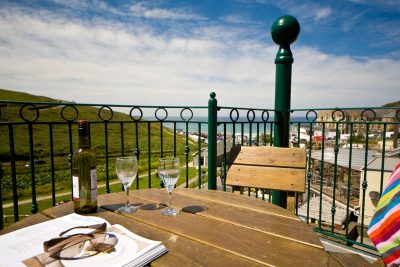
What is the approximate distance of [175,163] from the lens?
1082mm

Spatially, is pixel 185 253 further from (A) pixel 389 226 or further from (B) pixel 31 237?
(A) pixel 389 226

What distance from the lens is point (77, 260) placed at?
626 mm

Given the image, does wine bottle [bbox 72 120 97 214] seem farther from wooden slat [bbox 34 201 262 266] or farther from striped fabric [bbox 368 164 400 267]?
striped fabric [bbox 368 164 400 267]

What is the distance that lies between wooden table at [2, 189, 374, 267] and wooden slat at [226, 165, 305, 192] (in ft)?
1.61

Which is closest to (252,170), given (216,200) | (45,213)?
(216,200)

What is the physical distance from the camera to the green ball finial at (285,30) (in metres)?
2.90

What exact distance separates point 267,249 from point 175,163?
0.53 meters

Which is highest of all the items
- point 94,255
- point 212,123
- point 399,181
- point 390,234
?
point 212,123

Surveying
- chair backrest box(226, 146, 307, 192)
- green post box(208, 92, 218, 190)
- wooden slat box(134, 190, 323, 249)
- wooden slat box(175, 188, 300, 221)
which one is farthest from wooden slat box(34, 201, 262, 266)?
green post box(208, 92, 218, 190)

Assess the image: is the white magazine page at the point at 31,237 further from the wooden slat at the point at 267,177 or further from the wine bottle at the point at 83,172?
the wooden slat at the point at 267,177

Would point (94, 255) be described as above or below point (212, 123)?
below

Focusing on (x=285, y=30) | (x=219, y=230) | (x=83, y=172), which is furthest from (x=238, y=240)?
(x=285, y=30)

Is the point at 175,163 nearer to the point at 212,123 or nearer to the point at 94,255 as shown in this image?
the point at 94,255

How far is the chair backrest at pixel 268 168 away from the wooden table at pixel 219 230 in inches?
19.7
